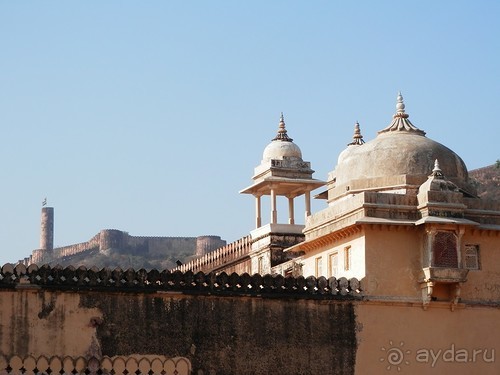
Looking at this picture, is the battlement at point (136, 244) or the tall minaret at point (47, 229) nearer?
the battlement at point (136, 244)

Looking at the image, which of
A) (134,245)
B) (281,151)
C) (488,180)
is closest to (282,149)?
(281,151)

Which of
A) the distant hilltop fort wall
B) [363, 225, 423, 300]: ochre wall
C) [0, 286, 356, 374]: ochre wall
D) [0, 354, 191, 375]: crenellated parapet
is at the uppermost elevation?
the distant hilltop fort wall

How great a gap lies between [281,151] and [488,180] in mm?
41720

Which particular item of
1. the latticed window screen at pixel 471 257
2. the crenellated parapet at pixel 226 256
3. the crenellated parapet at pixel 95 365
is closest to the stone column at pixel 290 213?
the crenellated parapet at pixel 226 256

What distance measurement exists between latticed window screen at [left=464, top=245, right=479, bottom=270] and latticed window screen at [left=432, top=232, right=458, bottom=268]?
0.57 metres

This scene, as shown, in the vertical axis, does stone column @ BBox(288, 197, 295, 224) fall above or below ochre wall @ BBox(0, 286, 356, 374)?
above

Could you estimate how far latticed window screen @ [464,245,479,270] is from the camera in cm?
2362

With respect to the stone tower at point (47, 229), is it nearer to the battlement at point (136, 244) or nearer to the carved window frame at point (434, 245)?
the battlement at point (136, 244)

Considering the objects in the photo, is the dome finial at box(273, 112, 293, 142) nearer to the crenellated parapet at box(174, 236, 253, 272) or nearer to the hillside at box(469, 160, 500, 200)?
the crenellated parapet at box(174, 236, 253, 272)

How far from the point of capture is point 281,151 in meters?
32.3

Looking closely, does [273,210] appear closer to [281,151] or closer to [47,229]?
[281,151]

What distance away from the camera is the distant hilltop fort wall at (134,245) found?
76600 mm

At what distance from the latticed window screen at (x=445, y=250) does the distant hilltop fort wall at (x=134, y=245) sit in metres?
52.0

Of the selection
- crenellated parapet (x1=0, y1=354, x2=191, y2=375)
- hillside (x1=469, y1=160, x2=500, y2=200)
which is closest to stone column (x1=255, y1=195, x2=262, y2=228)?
crenellated parapet (x1=0, y1=354, x2=191, y2=375)
